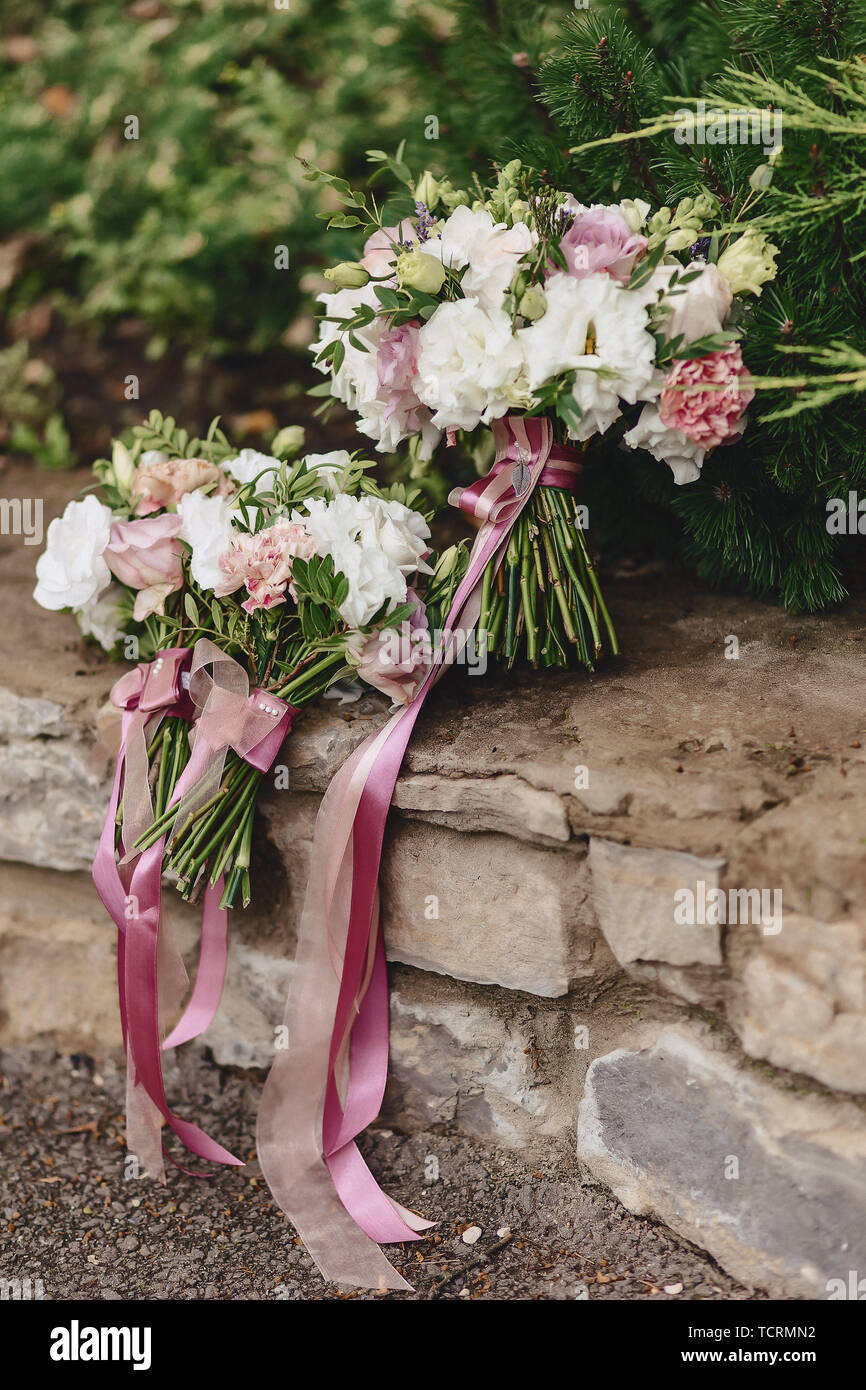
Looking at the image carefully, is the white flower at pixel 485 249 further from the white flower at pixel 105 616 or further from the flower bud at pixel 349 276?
the white flower at pixel 105 616

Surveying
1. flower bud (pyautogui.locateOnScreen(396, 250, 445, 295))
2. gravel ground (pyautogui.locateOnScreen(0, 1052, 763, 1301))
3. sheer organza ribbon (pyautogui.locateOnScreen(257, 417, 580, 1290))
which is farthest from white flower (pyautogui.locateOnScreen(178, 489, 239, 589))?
gravel ground (pyautogui.locateOnScreen(0, 1052, 763, 1301))

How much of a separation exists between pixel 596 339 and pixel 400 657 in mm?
533

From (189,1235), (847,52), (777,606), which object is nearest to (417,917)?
(189,1235)

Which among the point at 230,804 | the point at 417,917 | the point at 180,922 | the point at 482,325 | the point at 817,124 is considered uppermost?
the point at 817,124

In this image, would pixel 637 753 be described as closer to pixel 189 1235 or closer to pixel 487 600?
pixel 487 600

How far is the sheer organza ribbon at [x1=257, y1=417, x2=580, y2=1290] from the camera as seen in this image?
5.59 ft

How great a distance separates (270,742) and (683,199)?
102 centimetres

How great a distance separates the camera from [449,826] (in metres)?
1.70

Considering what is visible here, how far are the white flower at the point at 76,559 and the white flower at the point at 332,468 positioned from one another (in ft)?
1.22

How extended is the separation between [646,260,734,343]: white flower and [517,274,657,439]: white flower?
45 mm

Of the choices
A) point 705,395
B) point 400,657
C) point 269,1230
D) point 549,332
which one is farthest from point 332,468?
point 269,1230

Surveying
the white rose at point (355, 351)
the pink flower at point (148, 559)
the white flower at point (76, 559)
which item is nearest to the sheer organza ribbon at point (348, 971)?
the white rose at point (355, 351)

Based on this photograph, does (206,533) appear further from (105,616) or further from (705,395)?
(705,395)

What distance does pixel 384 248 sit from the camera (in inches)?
66.2
